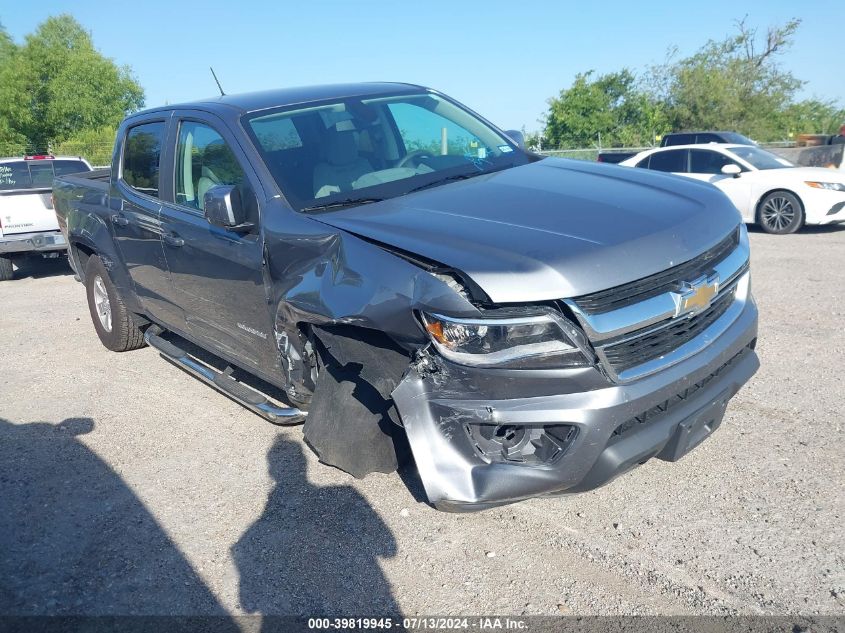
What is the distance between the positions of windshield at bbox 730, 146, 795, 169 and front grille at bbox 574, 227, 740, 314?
9757 millimetres

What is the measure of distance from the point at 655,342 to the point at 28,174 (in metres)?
10.4

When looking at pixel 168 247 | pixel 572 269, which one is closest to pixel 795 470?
pixel 572 269

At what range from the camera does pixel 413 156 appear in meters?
4.04

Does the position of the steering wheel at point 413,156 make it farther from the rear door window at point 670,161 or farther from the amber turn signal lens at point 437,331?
the rear door window at point 670,161

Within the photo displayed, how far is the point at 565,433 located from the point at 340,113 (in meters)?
2.45

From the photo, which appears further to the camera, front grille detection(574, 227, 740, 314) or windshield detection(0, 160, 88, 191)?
windshield detection(0, 160, 88, 191)

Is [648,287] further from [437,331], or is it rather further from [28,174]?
[28,174]

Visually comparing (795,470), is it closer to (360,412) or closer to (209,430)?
(360,412)

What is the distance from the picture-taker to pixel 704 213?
314cm

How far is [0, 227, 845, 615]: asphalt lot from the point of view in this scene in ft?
9.17

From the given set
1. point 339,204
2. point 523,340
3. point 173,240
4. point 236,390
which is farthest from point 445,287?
point 173,240

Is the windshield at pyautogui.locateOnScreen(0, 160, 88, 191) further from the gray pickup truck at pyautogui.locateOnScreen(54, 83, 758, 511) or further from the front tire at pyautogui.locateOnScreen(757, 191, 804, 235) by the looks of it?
the front tire at pyautogui.locateOnScreen(757, 191, 804, 235)

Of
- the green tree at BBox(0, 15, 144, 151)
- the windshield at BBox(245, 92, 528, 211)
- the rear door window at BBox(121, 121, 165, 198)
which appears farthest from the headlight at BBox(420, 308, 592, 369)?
the green tree at BBox(0, 15, 144, 151)

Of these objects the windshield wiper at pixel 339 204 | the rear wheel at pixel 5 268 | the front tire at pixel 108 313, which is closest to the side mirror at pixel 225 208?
the windshield wiper at pixel 339 204
